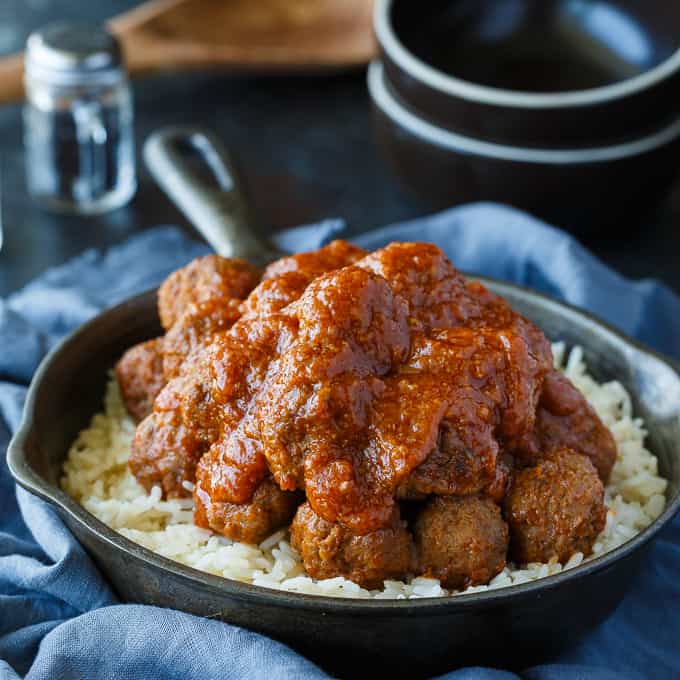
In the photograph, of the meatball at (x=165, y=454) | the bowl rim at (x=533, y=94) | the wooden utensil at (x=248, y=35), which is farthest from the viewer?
the wooden utensil at (x=248, y=35)

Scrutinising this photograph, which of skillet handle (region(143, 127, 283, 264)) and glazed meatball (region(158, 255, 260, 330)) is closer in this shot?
glazed meatball (region(158, 255, 260, 330))

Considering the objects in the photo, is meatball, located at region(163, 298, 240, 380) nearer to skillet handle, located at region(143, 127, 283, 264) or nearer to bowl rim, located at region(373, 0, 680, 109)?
skillet handle, located at region(143, 127, 283, 264)

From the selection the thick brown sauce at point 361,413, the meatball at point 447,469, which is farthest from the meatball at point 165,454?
the meatball at point 447,469

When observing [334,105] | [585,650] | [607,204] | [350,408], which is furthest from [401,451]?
[334,105]

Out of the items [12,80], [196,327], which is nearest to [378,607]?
[196,327]

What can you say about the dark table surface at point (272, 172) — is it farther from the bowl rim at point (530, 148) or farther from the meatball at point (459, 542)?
the meatball at point (459, 542)

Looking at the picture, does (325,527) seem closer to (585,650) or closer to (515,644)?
(515,644)

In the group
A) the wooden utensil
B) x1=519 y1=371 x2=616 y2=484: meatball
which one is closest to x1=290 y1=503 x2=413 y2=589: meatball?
x1=519 y1=371 x2=616 y2=484: meatball
